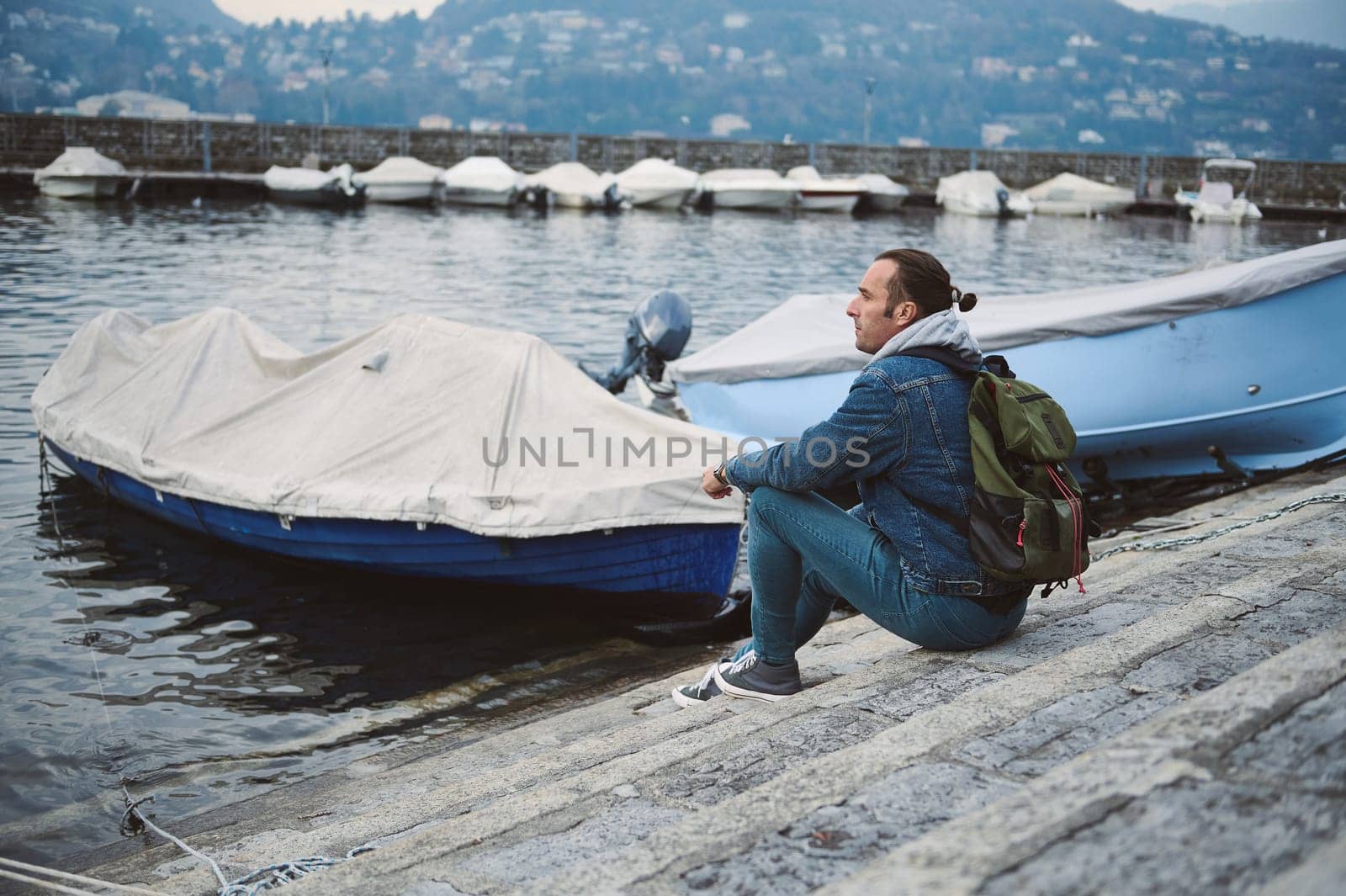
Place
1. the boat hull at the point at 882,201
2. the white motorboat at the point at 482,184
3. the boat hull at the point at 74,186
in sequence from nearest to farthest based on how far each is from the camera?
the boat hull at the point at 74,186 → the white motorboat at the point at 482,184 → the boat hull at the point at 882,201

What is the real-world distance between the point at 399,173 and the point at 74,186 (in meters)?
11.6

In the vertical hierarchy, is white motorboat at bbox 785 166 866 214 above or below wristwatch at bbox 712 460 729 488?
above

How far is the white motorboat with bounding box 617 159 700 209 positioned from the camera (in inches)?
1892

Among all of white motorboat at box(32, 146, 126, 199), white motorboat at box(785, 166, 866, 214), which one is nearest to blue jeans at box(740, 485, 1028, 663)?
white motorboat at box(32, 146, 126, 199)

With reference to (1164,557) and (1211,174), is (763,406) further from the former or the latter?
(1211,174)

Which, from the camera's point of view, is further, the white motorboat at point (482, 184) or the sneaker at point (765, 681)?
the white motorboat at point (482, 184)

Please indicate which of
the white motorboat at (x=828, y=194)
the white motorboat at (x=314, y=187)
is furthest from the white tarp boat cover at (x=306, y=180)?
the white motorboat at (x=828, y=194)

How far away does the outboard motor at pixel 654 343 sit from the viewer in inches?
442

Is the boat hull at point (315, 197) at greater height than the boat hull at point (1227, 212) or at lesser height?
lesser

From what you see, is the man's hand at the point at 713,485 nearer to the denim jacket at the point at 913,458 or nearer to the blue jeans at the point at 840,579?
the blue jeans at the point at 840,579

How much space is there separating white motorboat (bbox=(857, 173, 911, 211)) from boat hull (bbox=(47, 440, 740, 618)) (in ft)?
149

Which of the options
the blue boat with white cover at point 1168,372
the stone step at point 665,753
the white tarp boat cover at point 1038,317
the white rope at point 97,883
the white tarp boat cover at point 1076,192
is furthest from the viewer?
the white tarp boat cover at point 1076,192

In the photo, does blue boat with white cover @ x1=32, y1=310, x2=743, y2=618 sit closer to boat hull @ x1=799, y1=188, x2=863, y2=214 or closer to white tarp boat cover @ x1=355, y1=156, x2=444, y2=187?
white tarp boat cover @ x1=355, y1=156, x2=444, y2=187

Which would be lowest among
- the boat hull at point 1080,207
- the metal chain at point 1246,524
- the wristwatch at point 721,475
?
the metal chain at point 1246,524
